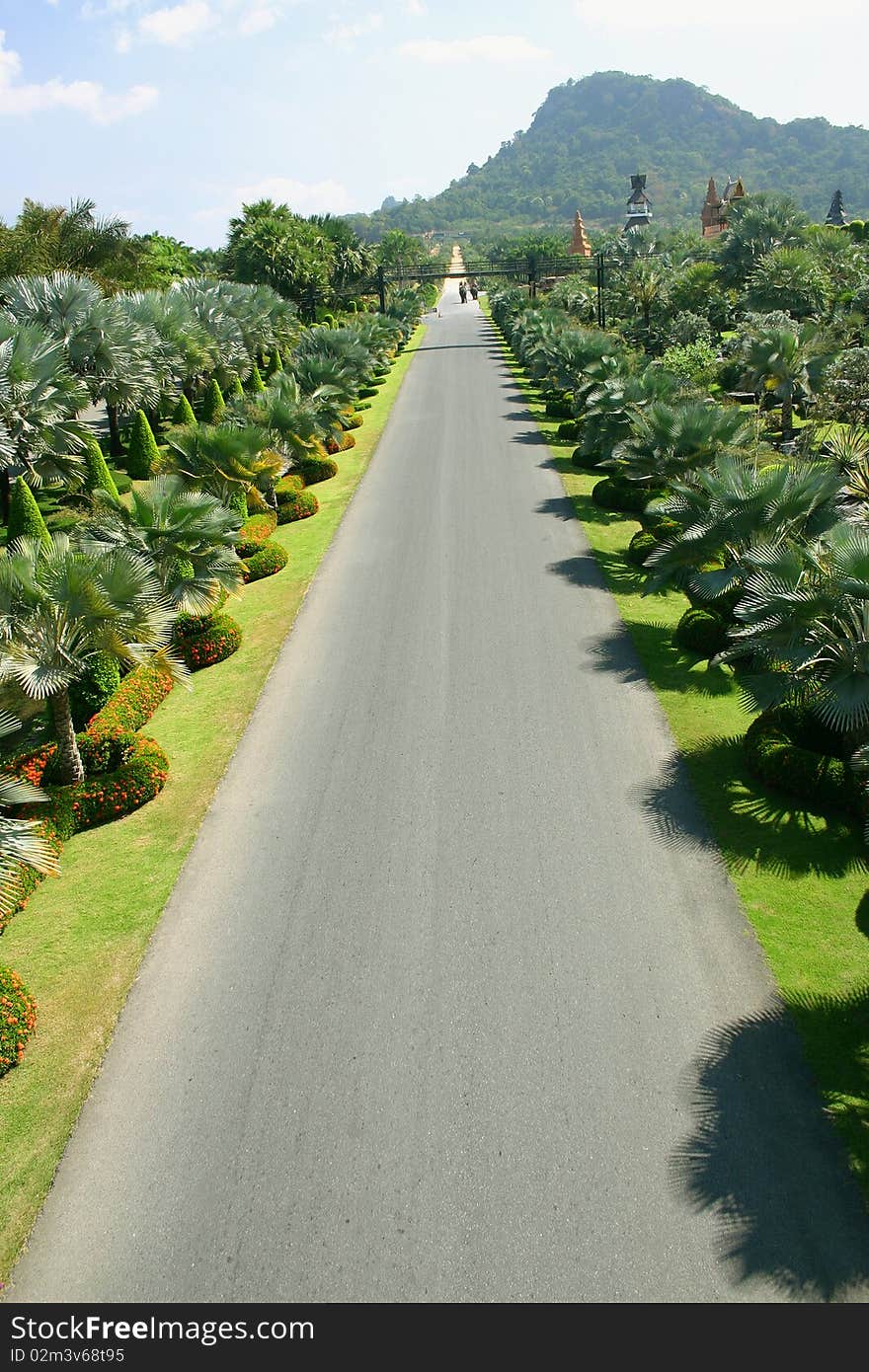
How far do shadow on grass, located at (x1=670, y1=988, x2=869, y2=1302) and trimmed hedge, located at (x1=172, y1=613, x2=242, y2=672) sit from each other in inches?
466

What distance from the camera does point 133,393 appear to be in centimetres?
2723

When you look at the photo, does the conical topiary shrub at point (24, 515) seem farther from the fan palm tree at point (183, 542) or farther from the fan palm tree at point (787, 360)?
the fan palm tree at point (787, 360)

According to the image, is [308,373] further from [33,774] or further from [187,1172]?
[187,1172]

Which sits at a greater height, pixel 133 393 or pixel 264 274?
pixel 264 274

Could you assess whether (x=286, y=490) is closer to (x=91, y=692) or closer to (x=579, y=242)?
(x=91, y=692)

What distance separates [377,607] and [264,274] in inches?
1772

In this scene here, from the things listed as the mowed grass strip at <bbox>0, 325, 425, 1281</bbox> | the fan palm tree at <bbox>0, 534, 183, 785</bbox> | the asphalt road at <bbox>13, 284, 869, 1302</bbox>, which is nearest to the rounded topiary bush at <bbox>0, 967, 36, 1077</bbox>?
the mowed grass strip at <bbox>0, 325, 425, 1281</bbox>

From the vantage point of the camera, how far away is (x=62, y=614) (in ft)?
36.4

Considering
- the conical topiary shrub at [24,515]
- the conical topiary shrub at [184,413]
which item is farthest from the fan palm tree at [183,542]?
the conical topiary shrub at [184,413]

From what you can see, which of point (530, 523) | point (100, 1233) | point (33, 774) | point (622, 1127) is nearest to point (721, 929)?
point (622, 1127)

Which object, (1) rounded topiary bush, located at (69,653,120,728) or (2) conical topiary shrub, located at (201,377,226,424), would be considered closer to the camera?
(1) rounded topiary bush, located at (69,653,120,728)

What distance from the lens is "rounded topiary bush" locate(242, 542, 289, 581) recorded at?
21250 millimetres

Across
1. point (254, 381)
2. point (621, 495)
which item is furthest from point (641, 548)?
point (254, 381)

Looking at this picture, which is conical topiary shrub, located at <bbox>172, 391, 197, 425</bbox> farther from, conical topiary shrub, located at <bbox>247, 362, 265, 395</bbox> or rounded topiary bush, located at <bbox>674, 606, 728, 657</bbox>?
rounded topiary bush, located at <bbox>674, 606, 728, 657</bbox>
